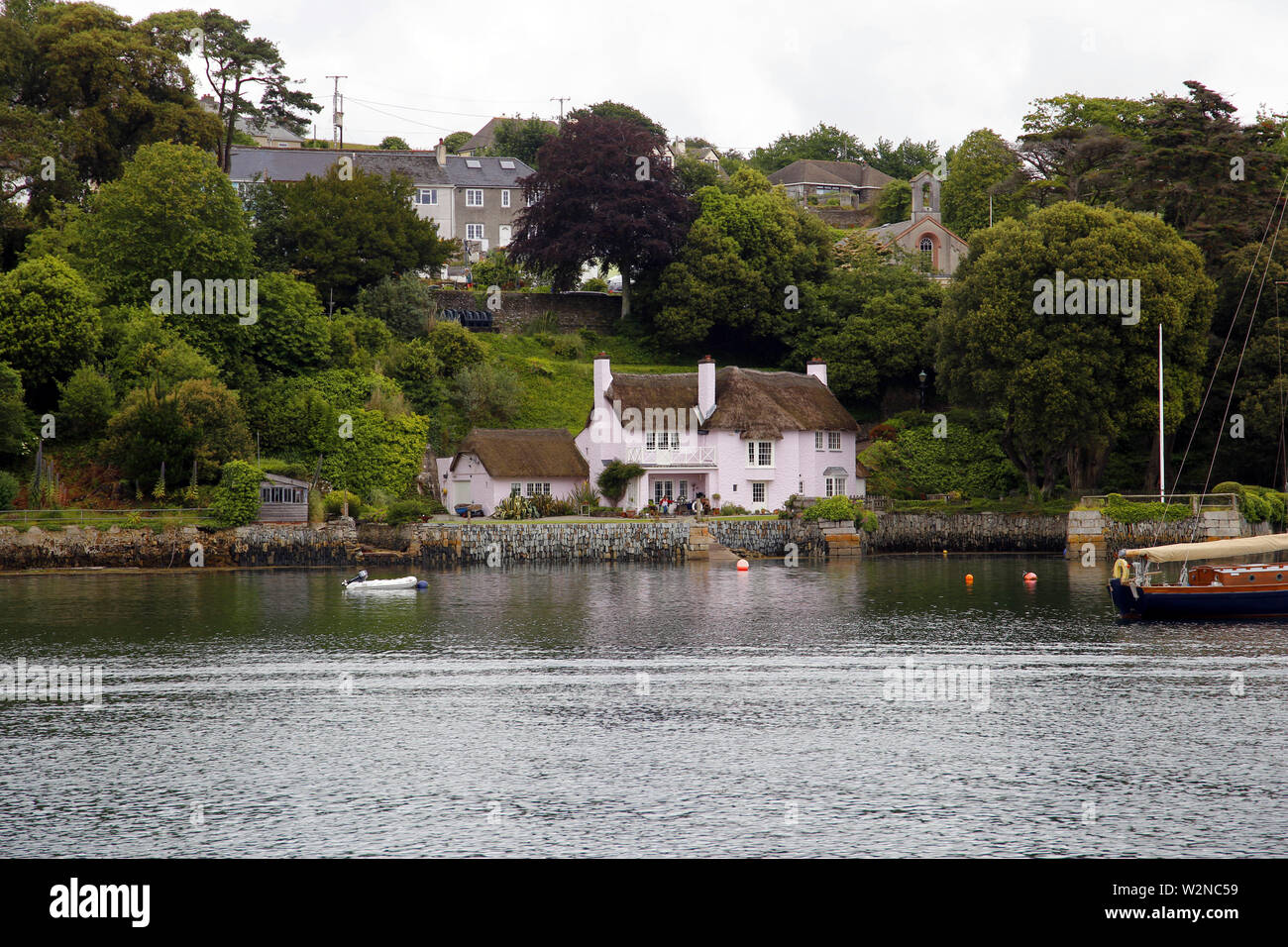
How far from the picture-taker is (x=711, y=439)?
6800 cm

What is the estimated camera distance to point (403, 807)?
65.6ft

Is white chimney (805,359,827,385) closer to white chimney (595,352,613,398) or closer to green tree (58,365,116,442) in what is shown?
white chimney (595,352,613,398)

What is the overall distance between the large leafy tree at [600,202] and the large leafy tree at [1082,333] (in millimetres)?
24761

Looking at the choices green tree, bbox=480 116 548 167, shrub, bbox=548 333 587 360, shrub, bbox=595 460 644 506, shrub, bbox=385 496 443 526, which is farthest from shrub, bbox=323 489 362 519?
green tree, bbox=480 116 548 167

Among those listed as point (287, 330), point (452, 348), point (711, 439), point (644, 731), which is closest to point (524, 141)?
point (452, 348)

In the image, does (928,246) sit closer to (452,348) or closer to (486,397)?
(452,348)

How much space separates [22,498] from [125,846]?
44079 mm

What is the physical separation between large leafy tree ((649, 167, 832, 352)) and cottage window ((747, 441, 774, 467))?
51.7 feet

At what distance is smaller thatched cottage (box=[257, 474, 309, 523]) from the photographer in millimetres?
58156

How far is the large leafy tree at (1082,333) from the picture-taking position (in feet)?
199

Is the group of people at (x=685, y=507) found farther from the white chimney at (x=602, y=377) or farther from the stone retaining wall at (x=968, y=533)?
the stone retaining wall at (x=968, y=533)

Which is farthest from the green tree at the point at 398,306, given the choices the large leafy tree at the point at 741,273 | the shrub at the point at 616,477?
the shrub at the point at 616,477

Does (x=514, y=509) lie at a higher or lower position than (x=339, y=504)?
lower

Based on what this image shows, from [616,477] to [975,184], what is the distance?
164ft
